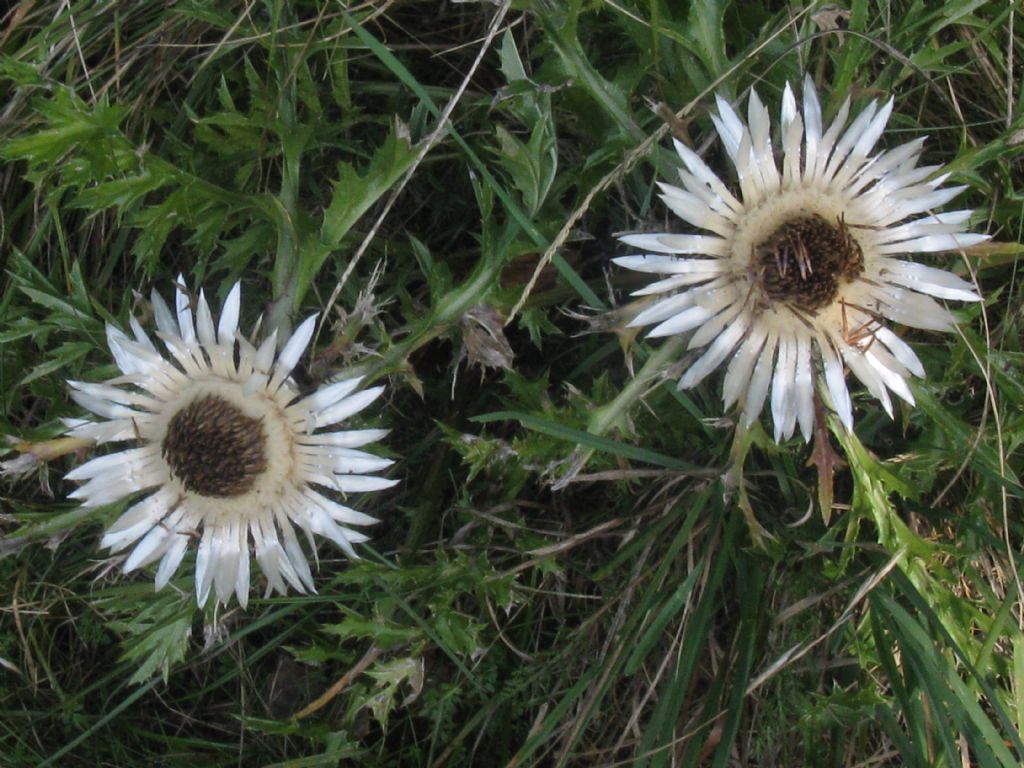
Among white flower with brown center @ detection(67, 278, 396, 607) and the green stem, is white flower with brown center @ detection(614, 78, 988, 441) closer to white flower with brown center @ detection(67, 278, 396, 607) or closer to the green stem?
the green stem

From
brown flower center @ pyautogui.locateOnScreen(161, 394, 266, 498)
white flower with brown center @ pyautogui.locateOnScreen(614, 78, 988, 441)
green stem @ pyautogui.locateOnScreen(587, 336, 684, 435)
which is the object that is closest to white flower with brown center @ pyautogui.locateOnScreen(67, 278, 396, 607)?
brown flower center @ pyautogui.locateOnScreen(161, 394, 266, 498)

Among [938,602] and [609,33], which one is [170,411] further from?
[938,602]

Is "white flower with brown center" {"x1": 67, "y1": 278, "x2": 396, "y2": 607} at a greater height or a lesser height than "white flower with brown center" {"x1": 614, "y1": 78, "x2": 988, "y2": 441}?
lesser

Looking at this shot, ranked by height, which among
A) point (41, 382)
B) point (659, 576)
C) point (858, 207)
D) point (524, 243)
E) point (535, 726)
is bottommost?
point (535, 726)

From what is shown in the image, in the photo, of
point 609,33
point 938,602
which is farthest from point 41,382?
point 938,602

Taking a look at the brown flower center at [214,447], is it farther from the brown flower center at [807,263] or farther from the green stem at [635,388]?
the brown flower center at [807,263]

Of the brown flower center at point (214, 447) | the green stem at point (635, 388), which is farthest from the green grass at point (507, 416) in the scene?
the brown flower center at point (214, 447)

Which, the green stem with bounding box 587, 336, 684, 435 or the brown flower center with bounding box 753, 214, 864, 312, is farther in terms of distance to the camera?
the green stem with bounding box 587, 336, 684, 435
